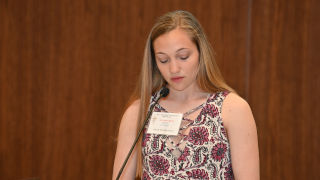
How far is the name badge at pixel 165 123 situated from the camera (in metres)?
1.73

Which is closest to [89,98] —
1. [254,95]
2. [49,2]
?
[49,2]

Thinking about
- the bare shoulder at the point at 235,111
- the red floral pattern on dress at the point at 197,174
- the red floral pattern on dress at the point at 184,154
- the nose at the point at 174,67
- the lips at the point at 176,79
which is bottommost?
the red floral pattern on dress at the point at 197,174

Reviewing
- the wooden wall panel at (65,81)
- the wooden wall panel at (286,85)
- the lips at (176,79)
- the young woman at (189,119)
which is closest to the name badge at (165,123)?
the young woman at (189,119)

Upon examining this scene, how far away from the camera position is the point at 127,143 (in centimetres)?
185

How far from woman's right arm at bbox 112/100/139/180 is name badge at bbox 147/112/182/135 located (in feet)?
0.33

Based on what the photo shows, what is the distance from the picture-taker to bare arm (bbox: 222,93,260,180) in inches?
64.8

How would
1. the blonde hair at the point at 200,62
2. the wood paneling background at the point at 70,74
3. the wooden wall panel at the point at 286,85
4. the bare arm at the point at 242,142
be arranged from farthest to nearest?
1. the wood paneling background at the point at 70,74
2. the wooden wall panel at the point at 286,85
3. the blonde hair at the point at 200,62
4. the bare arm at the point at 242,142

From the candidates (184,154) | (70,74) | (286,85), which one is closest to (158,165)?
(184,154)

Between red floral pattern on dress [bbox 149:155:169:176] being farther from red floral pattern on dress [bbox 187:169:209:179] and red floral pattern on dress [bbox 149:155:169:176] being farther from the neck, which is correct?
the neck

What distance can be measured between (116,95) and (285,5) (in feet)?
4.39

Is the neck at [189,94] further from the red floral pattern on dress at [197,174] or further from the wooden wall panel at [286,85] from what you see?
the wooden wall panel at [286,85]

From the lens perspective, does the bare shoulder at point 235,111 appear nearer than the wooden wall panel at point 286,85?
Yes

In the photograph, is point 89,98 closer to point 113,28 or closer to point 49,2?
point 113,28

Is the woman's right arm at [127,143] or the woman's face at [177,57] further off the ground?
the woman's face at [177,57]
